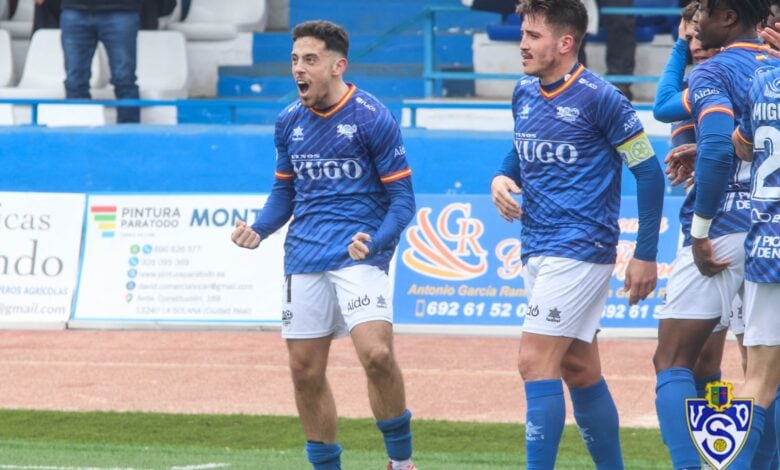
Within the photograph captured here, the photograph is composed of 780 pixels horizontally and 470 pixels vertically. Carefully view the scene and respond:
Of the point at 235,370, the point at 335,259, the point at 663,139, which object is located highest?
the point at 335,259

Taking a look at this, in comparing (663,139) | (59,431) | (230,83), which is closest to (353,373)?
(59,431)

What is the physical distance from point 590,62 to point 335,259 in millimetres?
10219

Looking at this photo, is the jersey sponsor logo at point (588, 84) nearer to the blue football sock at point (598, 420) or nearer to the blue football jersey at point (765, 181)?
the blue football jersey at point (765, 181)

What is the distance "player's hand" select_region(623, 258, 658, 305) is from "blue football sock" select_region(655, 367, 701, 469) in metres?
0.34

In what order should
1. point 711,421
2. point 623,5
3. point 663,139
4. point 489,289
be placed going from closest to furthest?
point 711,421, point 489,289, point 663,139, point 623,5

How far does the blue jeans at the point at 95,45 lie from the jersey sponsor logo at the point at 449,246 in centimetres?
472

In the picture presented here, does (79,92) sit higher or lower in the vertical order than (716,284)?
lower

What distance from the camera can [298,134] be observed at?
279 inches

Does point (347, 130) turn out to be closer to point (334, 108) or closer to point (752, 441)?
point (334, 108)

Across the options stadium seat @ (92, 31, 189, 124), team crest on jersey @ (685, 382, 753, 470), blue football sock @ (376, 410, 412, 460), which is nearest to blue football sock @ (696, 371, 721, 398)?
blue football sock @ (376, 410, 412, 460)

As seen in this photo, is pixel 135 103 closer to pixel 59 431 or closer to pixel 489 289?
pixel 489 289

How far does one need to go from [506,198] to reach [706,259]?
0.88m

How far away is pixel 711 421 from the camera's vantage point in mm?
4684

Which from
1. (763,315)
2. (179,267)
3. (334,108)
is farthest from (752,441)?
(179,267)
